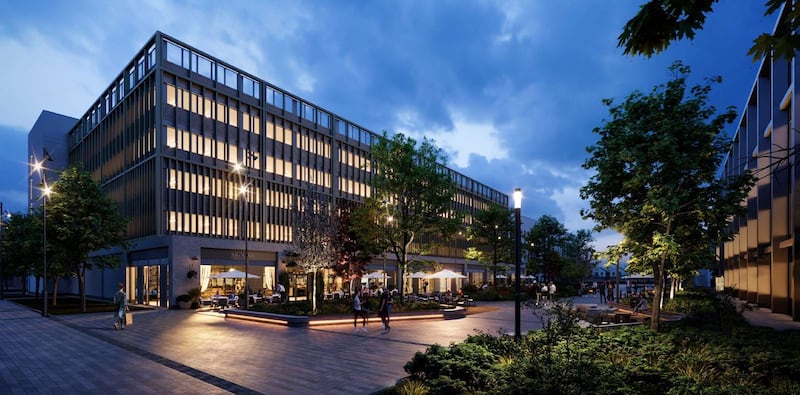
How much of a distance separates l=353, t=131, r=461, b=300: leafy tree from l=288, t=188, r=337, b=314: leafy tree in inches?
129

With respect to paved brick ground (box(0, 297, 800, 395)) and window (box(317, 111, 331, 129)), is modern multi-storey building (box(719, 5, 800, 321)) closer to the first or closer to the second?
paved brick ground (box(0, 297, 800, 395))

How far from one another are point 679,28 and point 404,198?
2757 cm

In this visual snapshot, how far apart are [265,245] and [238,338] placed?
2911cm

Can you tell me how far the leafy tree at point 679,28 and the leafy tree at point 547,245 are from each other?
198 ft

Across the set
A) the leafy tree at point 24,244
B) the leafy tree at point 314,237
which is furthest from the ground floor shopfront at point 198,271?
the leafy tree at point 314,237

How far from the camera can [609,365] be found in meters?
8.79

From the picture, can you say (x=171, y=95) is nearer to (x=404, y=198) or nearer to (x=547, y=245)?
(x=404, y=198)

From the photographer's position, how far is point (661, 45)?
4.72 metres

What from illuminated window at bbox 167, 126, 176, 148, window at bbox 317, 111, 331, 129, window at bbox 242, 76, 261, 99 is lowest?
illuminated window at bbox 167, 126, 176, 148

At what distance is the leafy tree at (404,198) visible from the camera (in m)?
31.2

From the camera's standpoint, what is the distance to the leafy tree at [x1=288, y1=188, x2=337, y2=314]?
2741cm

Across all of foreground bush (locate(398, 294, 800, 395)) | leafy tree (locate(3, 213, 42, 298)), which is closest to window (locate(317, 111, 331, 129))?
leafy tree (locate(3, 213, 42, 298))

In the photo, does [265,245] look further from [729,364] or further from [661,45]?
[661,45]

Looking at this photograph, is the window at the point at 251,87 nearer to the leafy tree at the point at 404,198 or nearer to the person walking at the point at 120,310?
the leafy tree at the point at 404,198
